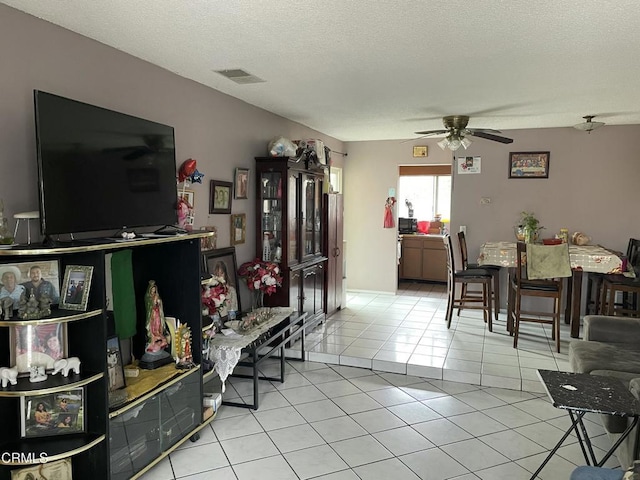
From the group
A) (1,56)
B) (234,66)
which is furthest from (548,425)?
(1,56)

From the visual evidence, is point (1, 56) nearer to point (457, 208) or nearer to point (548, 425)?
point (548, 425)

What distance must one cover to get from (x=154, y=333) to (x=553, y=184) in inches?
196

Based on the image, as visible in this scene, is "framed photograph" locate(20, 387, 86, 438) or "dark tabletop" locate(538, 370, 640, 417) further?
"framed photograph" locate(20, 387, 86, 438)

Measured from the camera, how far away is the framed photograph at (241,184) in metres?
4.03

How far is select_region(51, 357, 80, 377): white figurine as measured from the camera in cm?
206

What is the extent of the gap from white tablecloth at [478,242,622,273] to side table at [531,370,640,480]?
2687mm

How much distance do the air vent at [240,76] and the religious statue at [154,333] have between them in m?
1.50

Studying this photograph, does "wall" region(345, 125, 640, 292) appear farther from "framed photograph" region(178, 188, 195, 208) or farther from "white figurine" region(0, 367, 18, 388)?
"white figurine" region(0, 367, 18, 388)

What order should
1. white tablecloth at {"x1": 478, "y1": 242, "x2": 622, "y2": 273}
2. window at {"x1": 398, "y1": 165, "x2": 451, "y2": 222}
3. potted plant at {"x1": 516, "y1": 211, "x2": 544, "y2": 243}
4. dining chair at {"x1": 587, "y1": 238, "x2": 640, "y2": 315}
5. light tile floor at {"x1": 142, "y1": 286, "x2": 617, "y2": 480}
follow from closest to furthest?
light tile floor at {"x1": 142, "y1": 286, "x2": 617, "y2": 480} → white tablecloth at {"x1": 478, "y1": 242, "x2": 622, "y2": 273} → dining chair at {"x1": 587, "y1": 238, "x2": 640, "y2": 315} → potted plant at {"x1": 516, "y1": 211, "x2": 544, "y2": 243} → window at {"x1": 398, "y1": 165, "x2": 451, "y2": 222}

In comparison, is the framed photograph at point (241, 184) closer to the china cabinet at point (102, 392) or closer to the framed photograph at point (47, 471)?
the china cabinet at point (102, 392)

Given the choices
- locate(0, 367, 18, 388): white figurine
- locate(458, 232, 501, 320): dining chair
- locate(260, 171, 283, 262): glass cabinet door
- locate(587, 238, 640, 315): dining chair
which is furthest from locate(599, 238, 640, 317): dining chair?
locate(0, 367, 18, 388): white figurine

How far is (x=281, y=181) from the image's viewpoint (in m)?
4.38

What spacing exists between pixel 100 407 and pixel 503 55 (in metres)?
2.84

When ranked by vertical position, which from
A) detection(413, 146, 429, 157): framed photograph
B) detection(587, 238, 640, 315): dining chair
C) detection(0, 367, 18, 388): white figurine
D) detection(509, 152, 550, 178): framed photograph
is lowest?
detection(587, 238, 640, 315): dining chair
